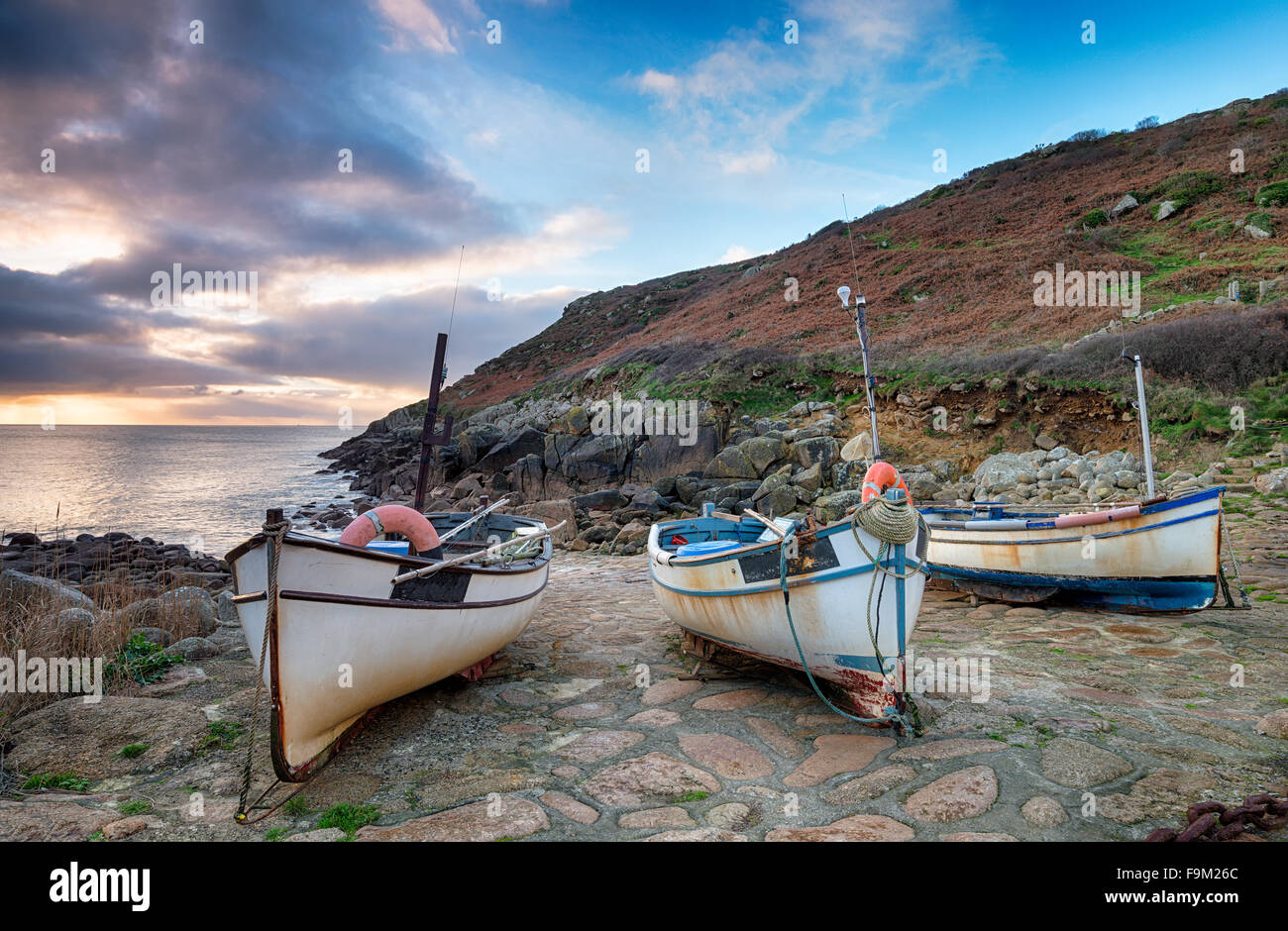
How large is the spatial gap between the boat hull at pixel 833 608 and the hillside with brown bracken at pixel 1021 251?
17.4 m

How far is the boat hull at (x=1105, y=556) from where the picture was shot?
23.6ft

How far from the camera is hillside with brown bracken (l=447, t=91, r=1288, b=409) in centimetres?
2105

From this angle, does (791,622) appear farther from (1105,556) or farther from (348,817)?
(1105,556)

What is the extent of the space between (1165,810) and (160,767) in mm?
6025

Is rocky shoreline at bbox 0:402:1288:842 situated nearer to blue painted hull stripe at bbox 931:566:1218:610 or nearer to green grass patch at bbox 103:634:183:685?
green grass patch at bbox 103:634:183:685

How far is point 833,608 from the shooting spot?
4.68 metres

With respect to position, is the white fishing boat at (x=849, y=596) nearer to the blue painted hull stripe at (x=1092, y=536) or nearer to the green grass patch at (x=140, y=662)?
the blue painted hull stripe at (x=1092, y=536)

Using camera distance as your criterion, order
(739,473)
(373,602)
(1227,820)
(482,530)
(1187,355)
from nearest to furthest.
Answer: (1227,820) < (373,602) < (482,530) < (1187,355) < (739,473)

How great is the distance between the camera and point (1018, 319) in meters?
21.5

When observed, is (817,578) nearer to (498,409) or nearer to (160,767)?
(160,767)

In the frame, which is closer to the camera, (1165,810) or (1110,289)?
(1165,810)

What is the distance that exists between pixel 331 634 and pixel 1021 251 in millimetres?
31015

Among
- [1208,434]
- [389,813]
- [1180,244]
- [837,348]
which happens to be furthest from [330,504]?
[1180,244]

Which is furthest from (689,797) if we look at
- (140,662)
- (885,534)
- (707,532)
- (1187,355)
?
(1187,355)
